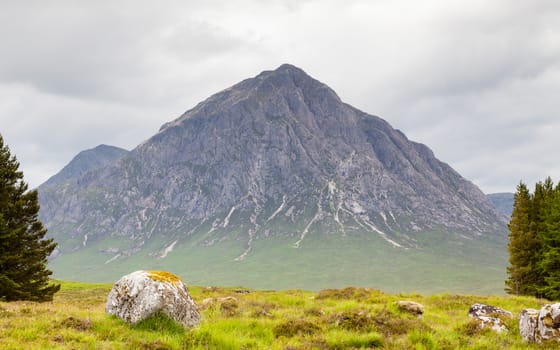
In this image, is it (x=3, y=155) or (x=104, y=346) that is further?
(x=3, y=155)

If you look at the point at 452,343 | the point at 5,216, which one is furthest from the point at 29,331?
the point at 5,216

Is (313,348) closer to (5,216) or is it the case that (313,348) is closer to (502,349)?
(502,349)

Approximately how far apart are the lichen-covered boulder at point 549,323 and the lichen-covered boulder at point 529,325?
0.48 ft

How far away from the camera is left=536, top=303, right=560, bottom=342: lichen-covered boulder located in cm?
1091

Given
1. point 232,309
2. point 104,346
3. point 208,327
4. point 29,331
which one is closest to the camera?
point 104,346

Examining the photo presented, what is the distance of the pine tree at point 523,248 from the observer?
47.7 m

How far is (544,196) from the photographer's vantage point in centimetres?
5016

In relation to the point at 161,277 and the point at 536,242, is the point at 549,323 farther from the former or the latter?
the point at 536,242

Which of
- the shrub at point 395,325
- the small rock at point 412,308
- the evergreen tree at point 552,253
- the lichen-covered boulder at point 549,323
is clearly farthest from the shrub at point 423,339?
the evergreen tree at point 552,253

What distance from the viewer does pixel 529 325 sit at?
38.1 ft

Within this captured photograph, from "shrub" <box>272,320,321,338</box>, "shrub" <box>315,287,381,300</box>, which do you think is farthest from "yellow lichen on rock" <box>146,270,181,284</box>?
"shrub" <box>315,287,381,300</box>

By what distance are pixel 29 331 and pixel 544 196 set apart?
5776cm

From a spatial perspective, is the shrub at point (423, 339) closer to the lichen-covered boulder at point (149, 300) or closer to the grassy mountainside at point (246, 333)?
the grassy mountainside at point (246, 333)

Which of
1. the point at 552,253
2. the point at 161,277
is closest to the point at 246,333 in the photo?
the point at 161,277
